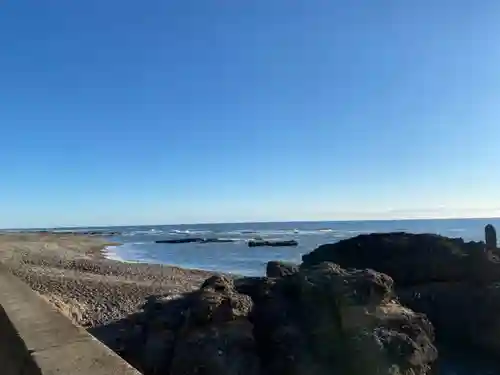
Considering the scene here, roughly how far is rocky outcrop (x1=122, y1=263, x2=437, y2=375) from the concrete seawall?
3.92m

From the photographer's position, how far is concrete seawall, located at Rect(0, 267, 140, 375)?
2.29 meters

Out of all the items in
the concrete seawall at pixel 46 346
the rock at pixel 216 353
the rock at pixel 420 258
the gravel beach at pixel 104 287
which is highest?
the concrete seawall at pixel 46 346

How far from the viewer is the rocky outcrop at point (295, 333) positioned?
7.18 meters

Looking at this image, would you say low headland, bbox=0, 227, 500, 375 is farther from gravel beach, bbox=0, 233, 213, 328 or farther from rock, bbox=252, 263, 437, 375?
gravel beach, bbox=0, 233, 213, 328

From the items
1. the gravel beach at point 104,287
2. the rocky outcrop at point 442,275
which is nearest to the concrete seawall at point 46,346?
the gravel beach at point 104,287

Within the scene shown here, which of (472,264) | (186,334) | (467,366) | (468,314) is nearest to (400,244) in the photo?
(472,264)

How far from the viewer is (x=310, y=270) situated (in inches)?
358

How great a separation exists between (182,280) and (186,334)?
19.9 meters

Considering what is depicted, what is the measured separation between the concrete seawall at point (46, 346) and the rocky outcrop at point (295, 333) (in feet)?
12.9

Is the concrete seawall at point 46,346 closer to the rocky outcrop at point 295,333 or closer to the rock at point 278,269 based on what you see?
the rocky outcrop at point 295,333

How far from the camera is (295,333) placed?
25.4ft

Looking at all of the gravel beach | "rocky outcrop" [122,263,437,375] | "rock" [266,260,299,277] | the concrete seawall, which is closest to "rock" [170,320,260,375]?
"rocky outcrop" [122,263,437,375]

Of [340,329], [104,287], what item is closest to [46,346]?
[340,329]

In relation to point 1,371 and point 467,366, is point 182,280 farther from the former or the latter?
point 1,371
